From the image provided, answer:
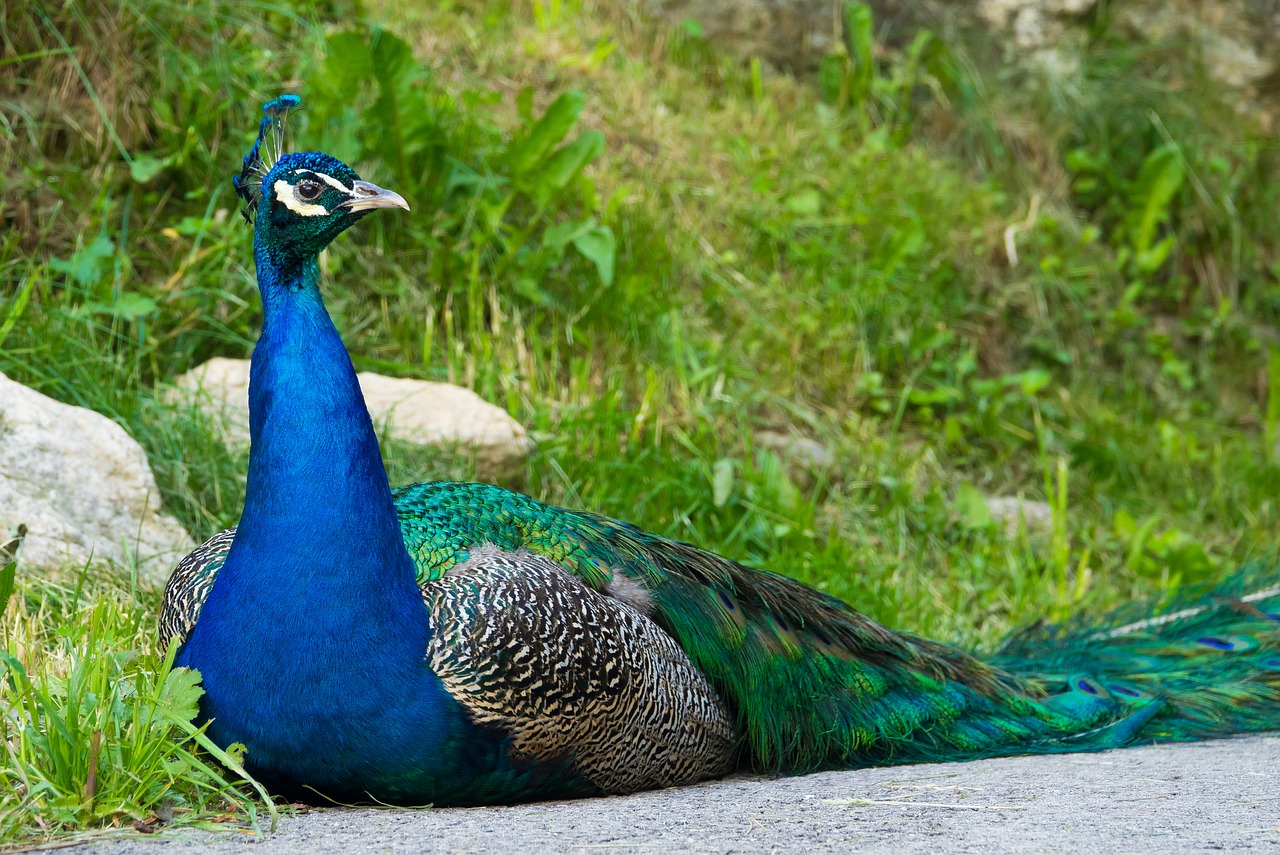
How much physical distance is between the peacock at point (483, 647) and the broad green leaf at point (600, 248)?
2.08 m

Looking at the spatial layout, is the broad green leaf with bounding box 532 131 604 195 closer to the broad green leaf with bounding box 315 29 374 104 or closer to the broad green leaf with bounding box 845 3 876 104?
the broad green leaf with bounding box 315 29 374 104

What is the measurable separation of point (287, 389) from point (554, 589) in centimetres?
63

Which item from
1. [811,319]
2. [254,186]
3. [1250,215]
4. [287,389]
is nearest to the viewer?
[287,389]

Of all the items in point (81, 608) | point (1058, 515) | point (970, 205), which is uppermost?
point (970, 205)

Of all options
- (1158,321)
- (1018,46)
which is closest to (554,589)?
Answer: (1158,321)

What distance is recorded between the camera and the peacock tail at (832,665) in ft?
9.39

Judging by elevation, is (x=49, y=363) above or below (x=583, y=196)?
below

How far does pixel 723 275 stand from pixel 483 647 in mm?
3535

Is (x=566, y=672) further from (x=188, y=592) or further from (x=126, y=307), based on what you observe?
(x=126, y=307)

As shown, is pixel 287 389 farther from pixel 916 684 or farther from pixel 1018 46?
pixel 1018 46

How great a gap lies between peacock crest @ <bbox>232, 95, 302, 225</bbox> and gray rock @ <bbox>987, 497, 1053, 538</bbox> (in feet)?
10.6

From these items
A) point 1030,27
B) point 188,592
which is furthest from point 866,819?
point 1030,27

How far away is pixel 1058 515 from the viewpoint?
4.98 m

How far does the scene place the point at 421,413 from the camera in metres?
4.41
